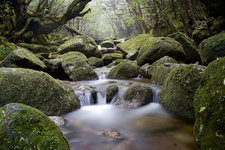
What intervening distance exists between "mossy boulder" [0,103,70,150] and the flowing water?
109cm

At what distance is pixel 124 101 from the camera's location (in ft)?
17.5

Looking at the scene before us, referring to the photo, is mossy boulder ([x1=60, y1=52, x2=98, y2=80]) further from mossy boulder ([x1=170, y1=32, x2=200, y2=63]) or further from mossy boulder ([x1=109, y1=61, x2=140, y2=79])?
mossy boulder ([x1=170, y1=32, x2=200, y2=63])

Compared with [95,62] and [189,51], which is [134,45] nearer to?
[95,62]

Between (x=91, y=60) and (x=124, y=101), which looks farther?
(x=91, y=60)

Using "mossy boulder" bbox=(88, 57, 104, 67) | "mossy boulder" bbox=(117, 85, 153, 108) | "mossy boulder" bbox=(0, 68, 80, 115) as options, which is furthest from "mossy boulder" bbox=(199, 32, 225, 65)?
"mossy boulder" bbox=(88, 57, 104, 67)

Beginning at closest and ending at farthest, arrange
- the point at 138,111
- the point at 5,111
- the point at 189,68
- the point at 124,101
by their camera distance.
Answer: the point at 5,111 < the point at 189,68 < the point at 138,111 < the point at 124,101

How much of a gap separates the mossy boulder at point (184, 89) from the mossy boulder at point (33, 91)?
285cm

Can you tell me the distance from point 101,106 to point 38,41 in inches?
575

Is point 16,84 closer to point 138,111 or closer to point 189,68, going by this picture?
point 138,111

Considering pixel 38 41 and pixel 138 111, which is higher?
pixel 38 41

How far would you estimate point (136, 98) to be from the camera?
530 cm

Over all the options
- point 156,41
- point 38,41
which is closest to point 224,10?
point 156,41

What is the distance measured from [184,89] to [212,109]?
80.2 inches

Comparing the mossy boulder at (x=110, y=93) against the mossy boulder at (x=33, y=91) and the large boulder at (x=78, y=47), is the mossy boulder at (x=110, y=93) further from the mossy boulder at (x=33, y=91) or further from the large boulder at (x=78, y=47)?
the large boulder at (x=78, y=47)
